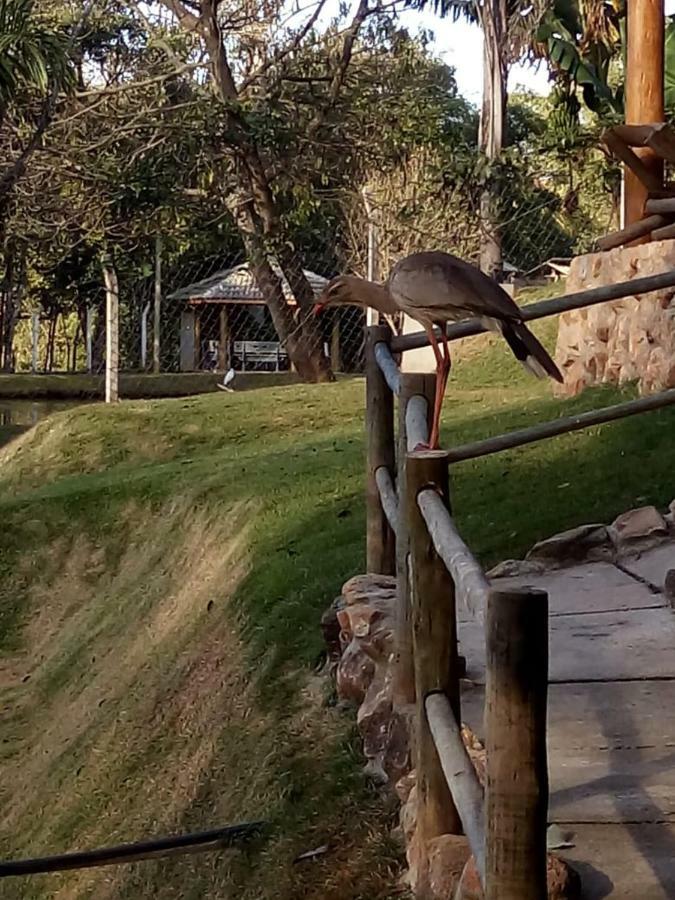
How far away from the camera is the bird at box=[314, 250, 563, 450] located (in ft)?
12.7

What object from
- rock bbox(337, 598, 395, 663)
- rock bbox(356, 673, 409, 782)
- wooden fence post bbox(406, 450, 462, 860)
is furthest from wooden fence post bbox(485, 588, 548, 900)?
rock bbox(337, 598, 395, 663)

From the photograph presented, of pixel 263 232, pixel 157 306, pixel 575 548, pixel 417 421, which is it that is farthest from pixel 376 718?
pixel 157 306

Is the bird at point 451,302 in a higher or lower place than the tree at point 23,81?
lower

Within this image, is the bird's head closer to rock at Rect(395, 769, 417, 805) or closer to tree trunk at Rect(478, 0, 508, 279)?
rock at Rect(395, 769, 417, 805)

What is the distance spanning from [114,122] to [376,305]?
10888 millimetres

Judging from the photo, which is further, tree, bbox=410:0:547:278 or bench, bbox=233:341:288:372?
bench, bbox=233:341:288:372

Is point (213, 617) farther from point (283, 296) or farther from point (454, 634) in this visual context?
point (283, 296)

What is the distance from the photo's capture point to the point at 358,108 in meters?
15.8

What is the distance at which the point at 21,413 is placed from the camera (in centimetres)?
1773

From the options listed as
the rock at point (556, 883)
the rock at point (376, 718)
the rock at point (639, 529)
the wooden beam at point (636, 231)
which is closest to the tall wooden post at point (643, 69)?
the wooden beam at point (636, 231)

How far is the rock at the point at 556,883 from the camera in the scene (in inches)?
97.7

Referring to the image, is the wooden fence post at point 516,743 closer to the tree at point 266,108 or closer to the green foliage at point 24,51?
the green foliage at point 24,51

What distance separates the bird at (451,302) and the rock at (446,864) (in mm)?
1166

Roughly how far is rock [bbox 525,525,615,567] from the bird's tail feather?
1.06 m
